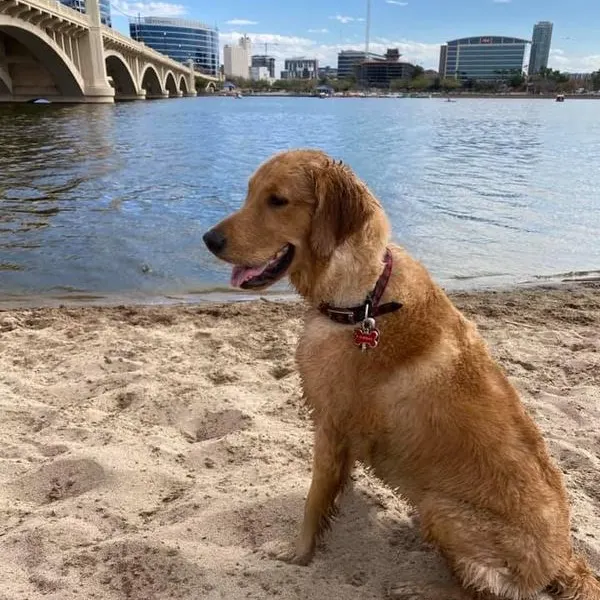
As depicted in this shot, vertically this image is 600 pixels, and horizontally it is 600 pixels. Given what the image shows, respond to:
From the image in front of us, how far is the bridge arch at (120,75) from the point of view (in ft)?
226

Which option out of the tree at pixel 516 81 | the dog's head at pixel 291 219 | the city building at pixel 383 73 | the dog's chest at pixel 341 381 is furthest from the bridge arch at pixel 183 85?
the dog's chest at pixel 341 381

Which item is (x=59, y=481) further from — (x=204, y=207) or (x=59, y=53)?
(x=59, y=53)

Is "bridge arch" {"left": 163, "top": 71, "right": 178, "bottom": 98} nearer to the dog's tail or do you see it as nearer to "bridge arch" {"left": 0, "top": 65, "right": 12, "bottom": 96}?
"bridge arch" {"left": 0, "top": 65, "right": 12, "bottom": 96}

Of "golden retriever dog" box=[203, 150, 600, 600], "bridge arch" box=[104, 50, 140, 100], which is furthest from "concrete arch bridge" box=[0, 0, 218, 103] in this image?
"golden retriever dog" box=[203, 150, 600, 600]

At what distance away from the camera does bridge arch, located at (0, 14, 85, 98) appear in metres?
43.3

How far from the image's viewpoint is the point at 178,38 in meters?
184

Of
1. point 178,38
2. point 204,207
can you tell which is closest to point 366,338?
point 204,207

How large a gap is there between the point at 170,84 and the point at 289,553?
122295mm

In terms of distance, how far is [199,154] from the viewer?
24500 millimetres

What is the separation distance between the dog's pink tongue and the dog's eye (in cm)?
34

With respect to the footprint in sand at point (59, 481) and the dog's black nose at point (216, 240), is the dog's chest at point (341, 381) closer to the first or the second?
the dog's black nose at point (216, 240)

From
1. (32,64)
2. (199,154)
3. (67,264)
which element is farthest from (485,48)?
(67,264)

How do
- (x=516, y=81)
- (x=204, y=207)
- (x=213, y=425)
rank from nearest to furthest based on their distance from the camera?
1. (x=213, y=425)
2. (x=204, y=207)
3. (x=516, y=81)

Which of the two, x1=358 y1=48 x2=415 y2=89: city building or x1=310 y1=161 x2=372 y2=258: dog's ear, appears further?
x1=358 y1=48 x2=415 y2=89: city building
